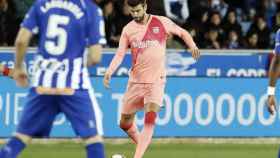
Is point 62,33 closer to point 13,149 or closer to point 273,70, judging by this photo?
point 13,149

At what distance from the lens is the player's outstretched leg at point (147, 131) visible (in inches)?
482

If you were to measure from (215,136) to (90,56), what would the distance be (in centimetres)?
780

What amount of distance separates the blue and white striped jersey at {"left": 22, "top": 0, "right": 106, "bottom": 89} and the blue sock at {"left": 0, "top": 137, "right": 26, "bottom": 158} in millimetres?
542

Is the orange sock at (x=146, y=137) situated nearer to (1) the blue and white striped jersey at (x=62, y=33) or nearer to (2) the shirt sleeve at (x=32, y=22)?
(1) the blue and white striped jersey at (x=62, y=33)

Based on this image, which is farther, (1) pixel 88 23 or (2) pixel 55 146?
(2) pixel 55 146

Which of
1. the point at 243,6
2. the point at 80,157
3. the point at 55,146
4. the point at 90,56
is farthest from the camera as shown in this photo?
the point at 243,6

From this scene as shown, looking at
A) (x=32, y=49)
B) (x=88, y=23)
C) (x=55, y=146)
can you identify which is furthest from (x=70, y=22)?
(x=32, y=49)

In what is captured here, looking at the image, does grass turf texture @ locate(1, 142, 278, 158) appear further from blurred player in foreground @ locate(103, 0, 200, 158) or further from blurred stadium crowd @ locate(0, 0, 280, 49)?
blurred stadium crowd @ locate(0, 0, 280, 49)

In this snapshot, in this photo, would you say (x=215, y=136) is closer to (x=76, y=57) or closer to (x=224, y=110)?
(x=224, y=110)

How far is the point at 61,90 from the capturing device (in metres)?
9.09

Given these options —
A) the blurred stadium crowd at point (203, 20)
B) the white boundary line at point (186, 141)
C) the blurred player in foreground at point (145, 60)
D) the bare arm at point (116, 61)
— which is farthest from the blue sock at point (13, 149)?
the blurred stadium crowd at point (203, 20)

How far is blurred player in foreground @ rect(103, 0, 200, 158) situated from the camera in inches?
502

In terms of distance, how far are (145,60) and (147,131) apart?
105 cm

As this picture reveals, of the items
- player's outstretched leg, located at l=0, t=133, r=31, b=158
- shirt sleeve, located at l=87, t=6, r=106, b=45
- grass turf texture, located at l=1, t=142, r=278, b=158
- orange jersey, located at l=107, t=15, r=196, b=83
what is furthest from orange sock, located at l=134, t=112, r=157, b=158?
shirt sleeve, located at l=87, t=6, r=106, b=45
